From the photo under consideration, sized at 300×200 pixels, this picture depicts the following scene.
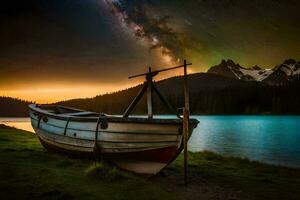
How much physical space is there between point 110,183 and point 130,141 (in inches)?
88.0

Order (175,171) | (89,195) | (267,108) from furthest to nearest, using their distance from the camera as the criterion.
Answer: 1. (267,108)
2. (175,171)
3. (89,195)

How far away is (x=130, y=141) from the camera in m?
13.3

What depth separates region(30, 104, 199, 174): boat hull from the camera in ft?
42.5

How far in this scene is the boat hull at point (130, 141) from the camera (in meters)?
12.9

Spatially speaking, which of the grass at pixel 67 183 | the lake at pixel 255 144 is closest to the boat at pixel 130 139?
the grass at pixel 67 183

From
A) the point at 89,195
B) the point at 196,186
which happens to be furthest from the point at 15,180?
the point at 196,186

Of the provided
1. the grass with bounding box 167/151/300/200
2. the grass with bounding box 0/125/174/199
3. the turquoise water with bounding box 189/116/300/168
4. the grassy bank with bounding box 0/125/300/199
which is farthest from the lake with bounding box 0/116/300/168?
the grass with bounding box 0/125/174/199

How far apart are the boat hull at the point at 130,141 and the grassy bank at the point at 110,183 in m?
0.79

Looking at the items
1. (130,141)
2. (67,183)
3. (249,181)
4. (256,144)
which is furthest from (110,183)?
(256,144)

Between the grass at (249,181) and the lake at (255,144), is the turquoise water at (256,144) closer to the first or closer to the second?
the lake at (255,144)

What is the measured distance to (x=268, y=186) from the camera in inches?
545

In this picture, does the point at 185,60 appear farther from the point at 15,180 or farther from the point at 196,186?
the point at 15,180

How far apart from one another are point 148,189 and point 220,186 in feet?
11.3

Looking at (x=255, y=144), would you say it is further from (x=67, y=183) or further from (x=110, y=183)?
(x=67, y=183)
